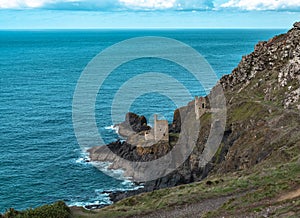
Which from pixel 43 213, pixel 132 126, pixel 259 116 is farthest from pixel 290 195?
pixel 132 126

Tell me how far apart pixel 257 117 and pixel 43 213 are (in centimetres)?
4220

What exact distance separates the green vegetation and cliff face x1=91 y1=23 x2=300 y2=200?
2369cm

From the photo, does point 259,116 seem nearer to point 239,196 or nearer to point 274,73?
point 274,73

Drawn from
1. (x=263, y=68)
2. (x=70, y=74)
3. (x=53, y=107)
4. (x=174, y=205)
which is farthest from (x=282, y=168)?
(x=70, y=74)

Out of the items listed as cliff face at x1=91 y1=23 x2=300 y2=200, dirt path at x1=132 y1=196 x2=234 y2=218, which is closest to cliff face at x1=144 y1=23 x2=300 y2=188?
cliff face at x1=91 y1=23 x2=300 y2=200

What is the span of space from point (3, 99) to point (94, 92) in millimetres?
30801

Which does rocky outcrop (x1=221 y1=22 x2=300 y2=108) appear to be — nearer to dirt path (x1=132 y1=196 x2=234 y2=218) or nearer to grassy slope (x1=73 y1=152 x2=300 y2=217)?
grassy slope (x1=73 y1=152 x2=300 y2=217)

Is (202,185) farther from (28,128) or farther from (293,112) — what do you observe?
(28,128)

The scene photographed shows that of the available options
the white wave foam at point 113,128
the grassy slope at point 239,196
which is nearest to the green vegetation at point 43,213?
the grassy slope at point 239,196

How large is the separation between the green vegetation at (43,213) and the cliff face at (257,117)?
23692mm

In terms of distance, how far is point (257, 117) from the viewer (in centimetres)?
6384

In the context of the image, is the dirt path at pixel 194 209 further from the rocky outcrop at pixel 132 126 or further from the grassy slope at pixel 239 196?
the rocky outcrop at pixel 132 126

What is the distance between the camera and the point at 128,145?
8512 centimetres

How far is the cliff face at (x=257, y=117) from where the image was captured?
5272 centimetres
